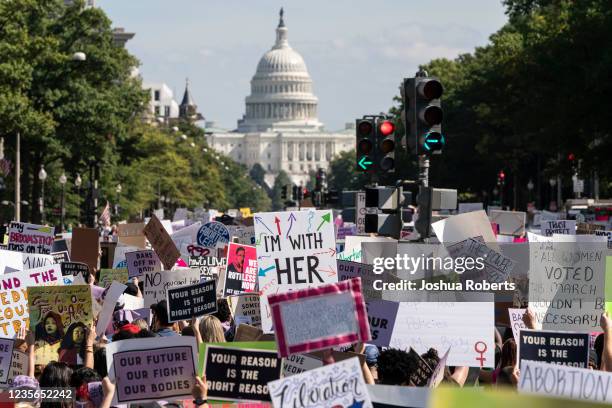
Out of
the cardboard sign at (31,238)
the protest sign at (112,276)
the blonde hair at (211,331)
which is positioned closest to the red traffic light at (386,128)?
the cardboard sign at (31,238)

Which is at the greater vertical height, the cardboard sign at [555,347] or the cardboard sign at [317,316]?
the cardboard sign at [317,316]

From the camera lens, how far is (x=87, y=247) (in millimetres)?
21672

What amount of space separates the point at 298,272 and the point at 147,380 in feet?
9.04

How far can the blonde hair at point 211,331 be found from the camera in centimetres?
1183

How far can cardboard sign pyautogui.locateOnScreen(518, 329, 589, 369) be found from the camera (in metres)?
10.1

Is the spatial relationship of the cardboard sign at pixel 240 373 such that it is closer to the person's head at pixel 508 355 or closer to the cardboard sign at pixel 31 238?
the person's head at pixel 508 355

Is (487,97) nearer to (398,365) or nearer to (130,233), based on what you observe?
(130,233)

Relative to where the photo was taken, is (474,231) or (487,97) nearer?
(474,231)

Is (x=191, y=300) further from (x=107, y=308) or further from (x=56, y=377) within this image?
(x=56, y=377)

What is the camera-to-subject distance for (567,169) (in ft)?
182

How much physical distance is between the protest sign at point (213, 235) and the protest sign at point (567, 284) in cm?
981

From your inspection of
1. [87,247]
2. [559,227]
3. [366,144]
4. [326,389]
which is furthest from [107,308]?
[559,227]

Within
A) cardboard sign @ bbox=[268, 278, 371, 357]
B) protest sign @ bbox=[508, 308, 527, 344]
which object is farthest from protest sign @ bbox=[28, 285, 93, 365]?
cardboard sign @ bbox=[268, 278, 371, 357]

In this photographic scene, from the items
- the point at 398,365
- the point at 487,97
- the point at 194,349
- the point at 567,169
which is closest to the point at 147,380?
the point at 194,349
